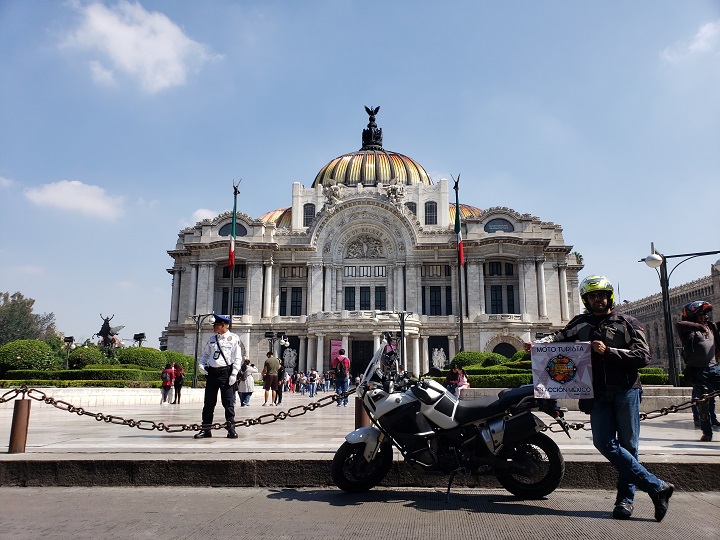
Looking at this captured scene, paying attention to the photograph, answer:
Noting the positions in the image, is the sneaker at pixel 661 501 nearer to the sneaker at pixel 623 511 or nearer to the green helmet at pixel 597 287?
the sneaker at pixel 623 511

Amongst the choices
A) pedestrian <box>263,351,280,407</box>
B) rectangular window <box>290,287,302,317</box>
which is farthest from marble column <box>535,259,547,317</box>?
pedestrian <box>263,351,280,407</box>

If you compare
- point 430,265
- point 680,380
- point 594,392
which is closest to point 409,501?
point 594,392

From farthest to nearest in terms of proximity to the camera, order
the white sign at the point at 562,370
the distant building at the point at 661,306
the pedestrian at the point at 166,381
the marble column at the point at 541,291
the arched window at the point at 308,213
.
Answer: the arched window at the point at 308,213, the distant building at the point at 661,306, the marble column at the point at 541,291, the pedestrian at the point at 166,381, the white sign at the point at 562,370

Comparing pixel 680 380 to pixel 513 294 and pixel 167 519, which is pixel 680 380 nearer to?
pixel 167 519

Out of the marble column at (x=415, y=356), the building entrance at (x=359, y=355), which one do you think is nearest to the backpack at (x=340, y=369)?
the marble column at (x=415, y=356)

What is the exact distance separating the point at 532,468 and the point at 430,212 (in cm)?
5278

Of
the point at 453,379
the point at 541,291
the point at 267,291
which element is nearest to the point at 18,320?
the point at 267,291

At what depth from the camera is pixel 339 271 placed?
170 ft

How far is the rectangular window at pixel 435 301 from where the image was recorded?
51031mm

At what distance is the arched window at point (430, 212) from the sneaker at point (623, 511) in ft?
174

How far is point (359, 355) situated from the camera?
4850 cm

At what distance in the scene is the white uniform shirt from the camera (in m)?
9.45

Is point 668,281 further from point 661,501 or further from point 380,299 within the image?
point 380,299

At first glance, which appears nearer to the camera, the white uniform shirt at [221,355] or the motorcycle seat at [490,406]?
the motorcycle seat at [490,406]
